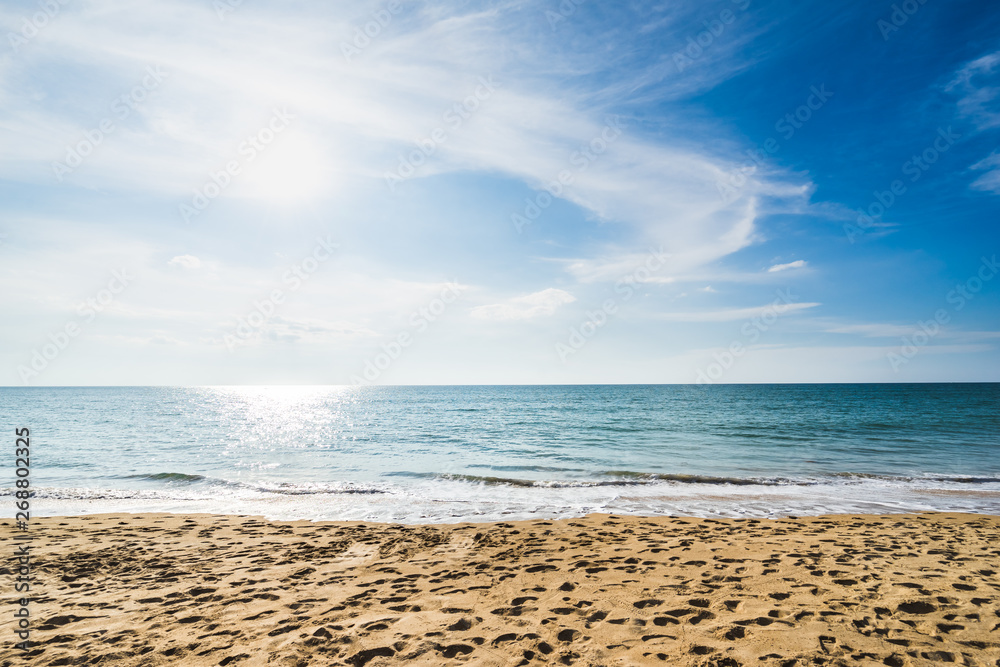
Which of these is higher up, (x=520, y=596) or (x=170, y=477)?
(x=520, y=596)

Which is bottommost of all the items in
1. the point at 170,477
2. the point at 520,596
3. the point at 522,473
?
the point at 170,477

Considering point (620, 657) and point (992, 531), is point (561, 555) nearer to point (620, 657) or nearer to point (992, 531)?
point (620, 657)

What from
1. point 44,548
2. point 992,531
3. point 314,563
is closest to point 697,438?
point 992,531

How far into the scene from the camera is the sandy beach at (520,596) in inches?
185

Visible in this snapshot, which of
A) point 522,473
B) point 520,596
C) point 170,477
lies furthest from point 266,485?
point 520,596

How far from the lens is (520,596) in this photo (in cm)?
614

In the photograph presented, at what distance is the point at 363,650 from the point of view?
4.78 metres

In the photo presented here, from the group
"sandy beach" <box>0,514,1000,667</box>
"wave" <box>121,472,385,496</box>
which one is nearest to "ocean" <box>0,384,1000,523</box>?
"wave" <box>121,472,385,496</box>

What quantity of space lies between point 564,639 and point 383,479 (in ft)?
43.8

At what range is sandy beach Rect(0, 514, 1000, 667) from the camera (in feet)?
15.4

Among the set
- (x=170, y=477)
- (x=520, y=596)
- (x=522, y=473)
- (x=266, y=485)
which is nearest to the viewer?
(x=520, y=596)

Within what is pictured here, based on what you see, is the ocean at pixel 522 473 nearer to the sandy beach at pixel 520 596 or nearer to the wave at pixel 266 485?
the wave at pixel 266 485

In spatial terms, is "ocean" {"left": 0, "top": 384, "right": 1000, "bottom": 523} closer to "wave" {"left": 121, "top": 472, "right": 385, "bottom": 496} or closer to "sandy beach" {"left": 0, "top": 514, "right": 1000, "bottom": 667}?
"wave" {"left": 121, "top": 472, "right": 385, "bottom": 496}

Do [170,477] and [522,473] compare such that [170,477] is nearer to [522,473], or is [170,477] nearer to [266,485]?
[266,485]
